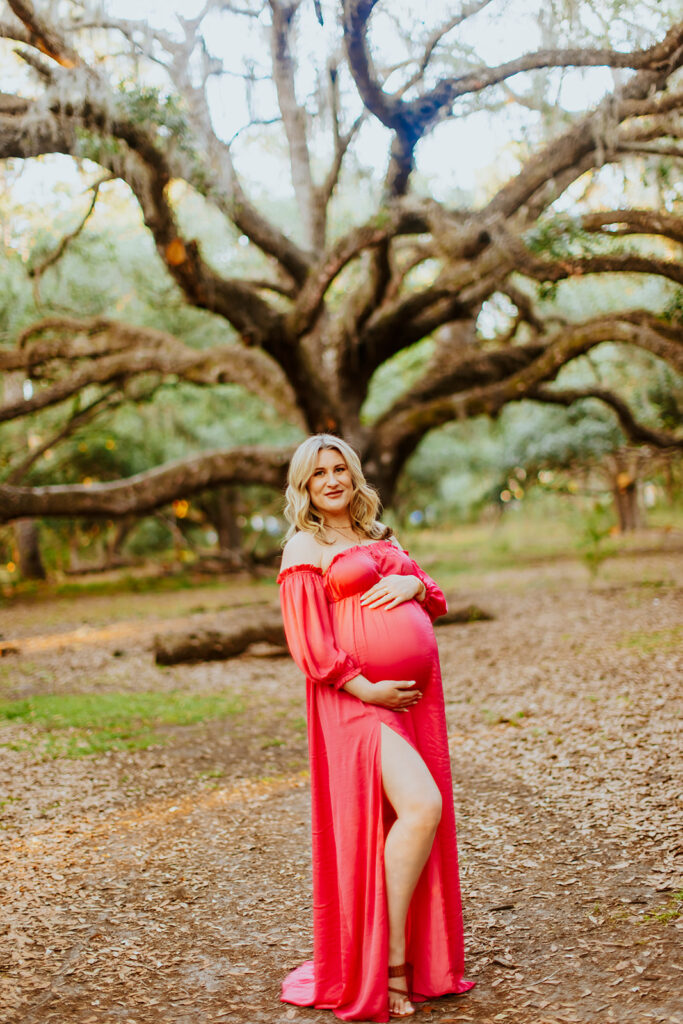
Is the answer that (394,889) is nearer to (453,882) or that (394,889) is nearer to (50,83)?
(453,882)

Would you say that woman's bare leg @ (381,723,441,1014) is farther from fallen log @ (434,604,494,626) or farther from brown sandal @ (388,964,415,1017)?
fallen log @ (434,604,494,626)

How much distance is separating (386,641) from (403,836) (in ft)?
2.03

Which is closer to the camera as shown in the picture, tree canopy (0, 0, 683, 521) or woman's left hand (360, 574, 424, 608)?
woman's left hand (360, 574, 424, 608)

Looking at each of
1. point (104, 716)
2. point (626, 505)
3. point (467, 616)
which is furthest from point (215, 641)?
point (626, 505)

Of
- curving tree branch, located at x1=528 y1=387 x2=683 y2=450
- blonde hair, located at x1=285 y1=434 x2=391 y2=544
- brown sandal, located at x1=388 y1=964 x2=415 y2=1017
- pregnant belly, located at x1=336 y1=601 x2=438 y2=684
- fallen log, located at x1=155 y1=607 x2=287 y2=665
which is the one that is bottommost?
brown sandal, located at x1=388 y1=964 x2=415 y2=1017

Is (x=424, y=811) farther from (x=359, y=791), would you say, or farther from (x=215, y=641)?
(x=215, y=641)

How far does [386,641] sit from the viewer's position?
2797 millimetres

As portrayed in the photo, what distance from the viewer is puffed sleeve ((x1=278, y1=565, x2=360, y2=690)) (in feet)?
8.95

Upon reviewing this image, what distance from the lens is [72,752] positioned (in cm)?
579

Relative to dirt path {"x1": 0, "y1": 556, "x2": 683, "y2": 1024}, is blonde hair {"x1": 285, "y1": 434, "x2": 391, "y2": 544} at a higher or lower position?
higher

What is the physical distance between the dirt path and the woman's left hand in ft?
4.37

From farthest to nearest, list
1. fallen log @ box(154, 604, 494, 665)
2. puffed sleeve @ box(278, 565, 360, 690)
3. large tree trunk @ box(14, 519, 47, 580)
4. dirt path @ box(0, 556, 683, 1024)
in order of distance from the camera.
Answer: large tree trunk @ box(14, 519, 47, 580) → fallen log @ box(154, 604, 494, 665) → dirt path @ box(0, 556, 683, 1024) → puffed sleeve @ box(278, 565, 360, 690)

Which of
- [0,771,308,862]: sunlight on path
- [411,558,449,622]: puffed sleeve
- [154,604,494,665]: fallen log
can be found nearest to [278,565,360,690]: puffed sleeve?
[411,558,449,622]: puffed sleeve

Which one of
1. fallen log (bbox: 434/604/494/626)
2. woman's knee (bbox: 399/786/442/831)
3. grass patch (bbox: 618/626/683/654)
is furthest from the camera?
fallen log (bbox: 434/604/494/626)
